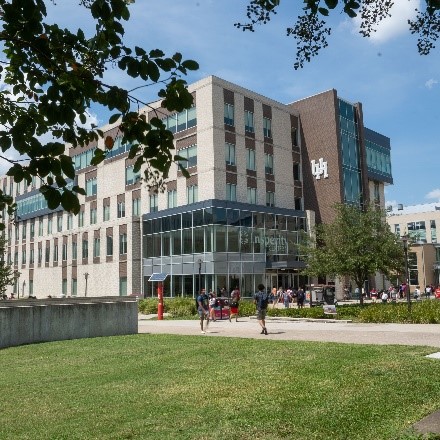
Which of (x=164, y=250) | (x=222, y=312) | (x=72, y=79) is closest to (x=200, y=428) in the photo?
(x=72, y=79)

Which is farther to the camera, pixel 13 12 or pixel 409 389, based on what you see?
pixel 409 389

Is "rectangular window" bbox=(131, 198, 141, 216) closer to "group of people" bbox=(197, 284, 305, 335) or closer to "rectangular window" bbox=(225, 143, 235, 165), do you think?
"rectangular window" bbox=(225, 143, 235, 165)

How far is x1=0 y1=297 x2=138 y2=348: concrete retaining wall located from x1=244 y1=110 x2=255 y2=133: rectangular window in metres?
31.7

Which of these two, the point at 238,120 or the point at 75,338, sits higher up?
the point at 238,120

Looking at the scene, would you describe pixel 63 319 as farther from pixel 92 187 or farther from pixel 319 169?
pixel 92 187

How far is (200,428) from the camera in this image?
655 cm

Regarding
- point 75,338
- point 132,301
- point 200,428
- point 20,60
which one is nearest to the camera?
point 20,60

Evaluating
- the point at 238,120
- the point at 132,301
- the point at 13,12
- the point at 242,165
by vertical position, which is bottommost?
the point at 132,301

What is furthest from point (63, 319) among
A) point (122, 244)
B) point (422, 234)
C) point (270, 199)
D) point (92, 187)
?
point (422, 234)

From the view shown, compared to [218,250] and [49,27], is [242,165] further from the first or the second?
[49,27]

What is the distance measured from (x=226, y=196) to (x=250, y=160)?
5.25 metres

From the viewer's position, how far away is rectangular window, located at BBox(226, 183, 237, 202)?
4766 centimetres

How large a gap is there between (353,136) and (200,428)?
5328 cm

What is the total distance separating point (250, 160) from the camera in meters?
50.5
